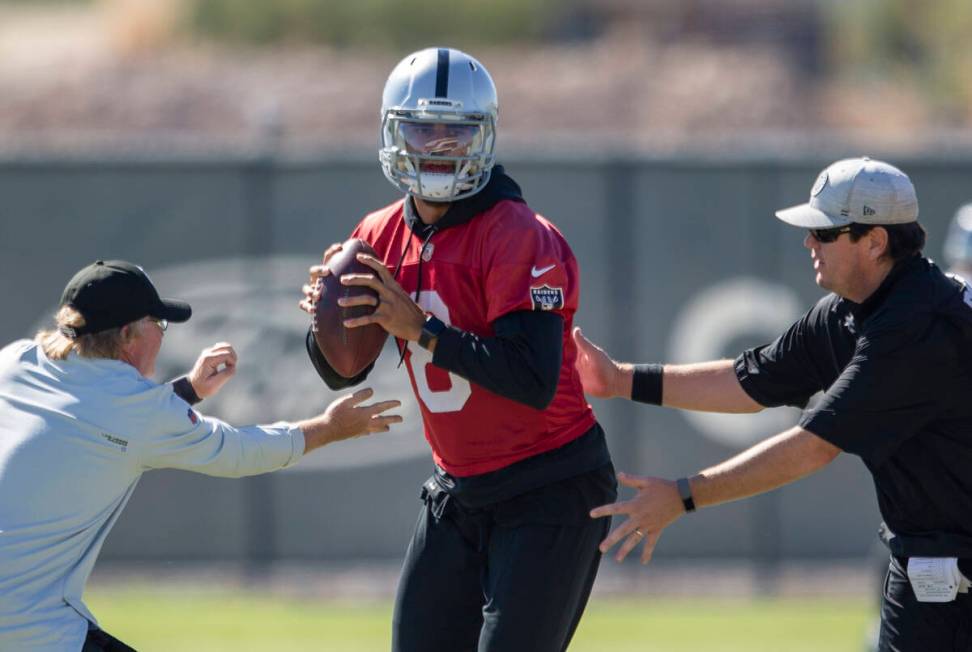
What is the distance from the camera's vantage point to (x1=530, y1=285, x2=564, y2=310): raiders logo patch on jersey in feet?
13.2

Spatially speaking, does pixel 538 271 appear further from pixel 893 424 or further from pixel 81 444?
pixel 81 444

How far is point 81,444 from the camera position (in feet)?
12.9

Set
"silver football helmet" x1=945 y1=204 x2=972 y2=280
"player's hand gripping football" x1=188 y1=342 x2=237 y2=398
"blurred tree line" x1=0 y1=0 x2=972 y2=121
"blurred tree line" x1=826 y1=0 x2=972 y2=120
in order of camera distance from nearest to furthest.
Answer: "player's hand gripping football" x1=188 y1=342 x2=237 y2=398 < "silver football helmet" x1=945 y1=204 x2=972 y2=280 < "blurred tree line" x1=826 y1=0 x2=972 y2=120 < "blurred tree line" x1=0 y1=0 x2=972 y2=121

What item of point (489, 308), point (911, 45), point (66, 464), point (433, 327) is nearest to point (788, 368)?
point (489, 308)

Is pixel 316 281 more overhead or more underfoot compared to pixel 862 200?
more underfoot

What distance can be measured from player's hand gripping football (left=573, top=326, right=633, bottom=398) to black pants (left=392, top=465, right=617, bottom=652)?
1.56ft

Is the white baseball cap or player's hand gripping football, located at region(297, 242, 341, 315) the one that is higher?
the white baseball cap

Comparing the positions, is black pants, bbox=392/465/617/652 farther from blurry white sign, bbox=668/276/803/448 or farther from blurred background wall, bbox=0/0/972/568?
blurry white sign, bbox=668/276/803/448

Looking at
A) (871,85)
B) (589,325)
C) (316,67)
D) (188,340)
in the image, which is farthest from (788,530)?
(871,85)

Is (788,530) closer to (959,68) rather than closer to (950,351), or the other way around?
(950,351)

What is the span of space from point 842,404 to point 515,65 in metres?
19.6

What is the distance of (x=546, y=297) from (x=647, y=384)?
85 cm

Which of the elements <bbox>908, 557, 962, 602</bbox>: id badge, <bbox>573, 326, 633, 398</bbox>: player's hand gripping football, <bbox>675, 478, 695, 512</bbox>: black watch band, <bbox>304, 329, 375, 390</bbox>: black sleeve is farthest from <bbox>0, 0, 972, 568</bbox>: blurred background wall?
<bbox>908, 557, 962, 602</bbox>: id badge

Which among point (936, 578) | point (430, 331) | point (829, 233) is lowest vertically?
point (936, 578)
